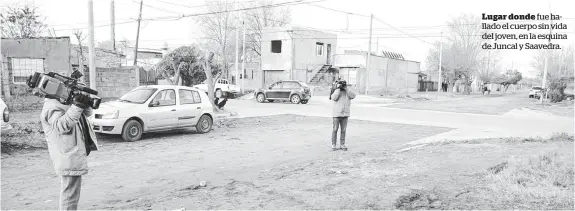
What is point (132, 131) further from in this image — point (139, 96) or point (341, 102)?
Answer: point (341, 102)

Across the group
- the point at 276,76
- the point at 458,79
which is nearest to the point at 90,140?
the point at 276,76

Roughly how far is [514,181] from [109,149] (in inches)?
306

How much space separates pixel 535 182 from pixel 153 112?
850 centimetres

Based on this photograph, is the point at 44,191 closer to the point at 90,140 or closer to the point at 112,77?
the point at 90,140

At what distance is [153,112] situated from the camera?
10.7 meters

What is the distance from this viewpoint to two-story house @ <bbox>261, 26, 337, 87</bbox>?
3959cm

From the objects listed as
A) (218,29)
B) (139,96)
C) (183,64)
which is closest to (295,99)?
(183,64)

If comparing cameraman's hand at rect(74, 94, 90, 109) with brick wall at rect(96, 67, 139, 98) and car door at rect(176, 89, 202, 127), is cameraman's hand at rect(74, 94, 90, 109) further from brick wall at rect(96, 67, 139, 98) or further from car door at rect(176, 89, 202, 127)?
brick wall at rect(96, 67, 139, 98)

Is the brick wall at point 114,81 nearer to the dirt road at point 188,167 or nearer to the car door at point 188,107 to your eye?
the dirt road at point 188,167

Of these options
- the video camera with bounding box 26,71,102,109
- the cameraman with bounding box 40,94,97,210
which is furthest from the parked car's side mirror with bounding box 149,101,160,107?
the video camera with bounding box 26,71,102,109

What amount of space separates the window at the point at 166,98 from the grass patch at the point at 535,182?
7.91 metres

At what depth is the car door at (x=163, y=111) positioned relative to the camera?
420 inches

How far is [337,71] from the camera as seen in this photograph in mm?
42406

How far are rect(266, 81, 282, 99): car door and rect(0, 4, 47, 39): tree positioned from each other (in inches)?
523
